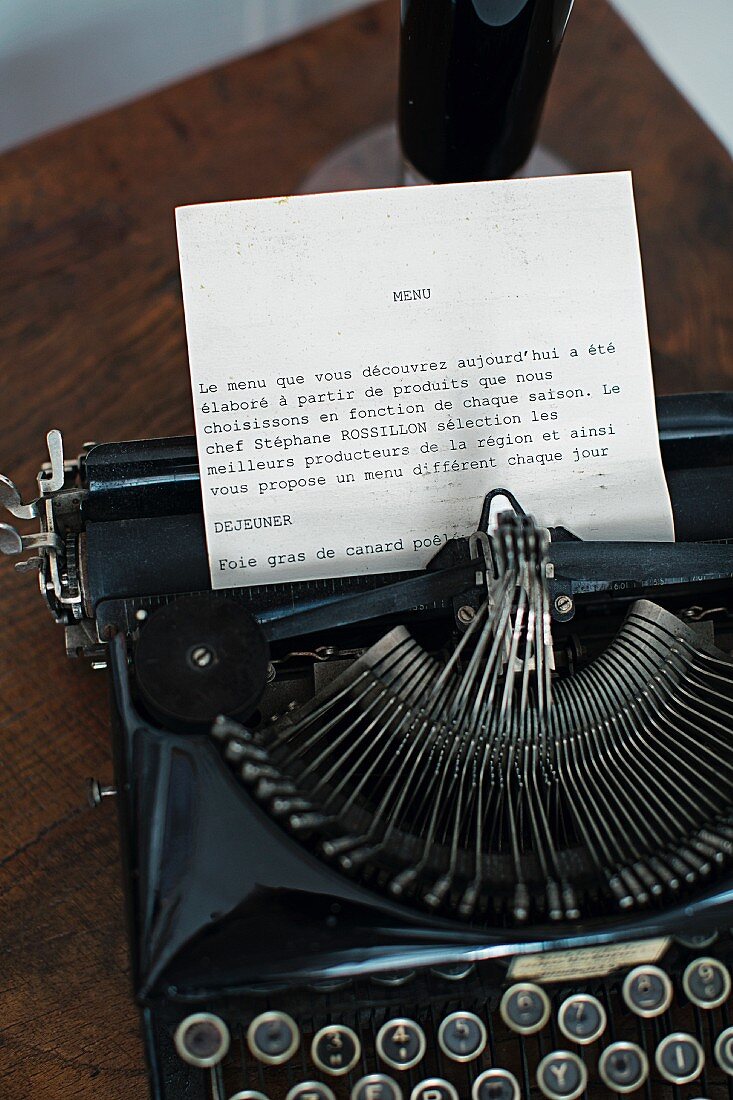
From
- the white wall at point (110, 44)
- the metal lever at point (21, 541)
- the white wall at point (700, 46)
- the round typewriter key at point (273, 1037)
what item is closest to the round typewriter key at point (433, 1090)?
the round typewriter key at point (273, 1037)

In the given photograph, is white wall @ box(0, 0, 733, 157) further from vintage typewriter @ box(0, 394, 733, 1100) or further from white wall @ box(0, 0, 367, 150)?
vintage typewriter @ box(0, 394, 733, 1100)

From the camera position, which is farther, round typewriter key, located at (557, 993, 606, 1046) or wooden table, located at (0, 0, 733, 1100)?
wooden table, located at (0, 0, 733, 1100)

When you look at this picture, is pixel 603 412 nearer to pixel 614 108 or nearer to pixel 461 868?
pixel 461 868

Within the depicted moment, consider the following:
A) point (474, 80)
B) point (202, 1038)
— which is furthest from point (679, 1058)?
point (474, 80)

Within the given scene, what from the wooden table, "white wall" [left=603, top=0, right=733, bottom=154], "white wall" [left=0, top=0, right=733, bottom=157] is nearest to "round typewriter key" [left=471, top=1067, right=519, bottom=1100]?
the wooden table

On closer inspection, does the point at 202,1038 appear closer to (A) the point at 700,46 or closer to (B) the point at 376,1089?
(B) the point at 376,1089
